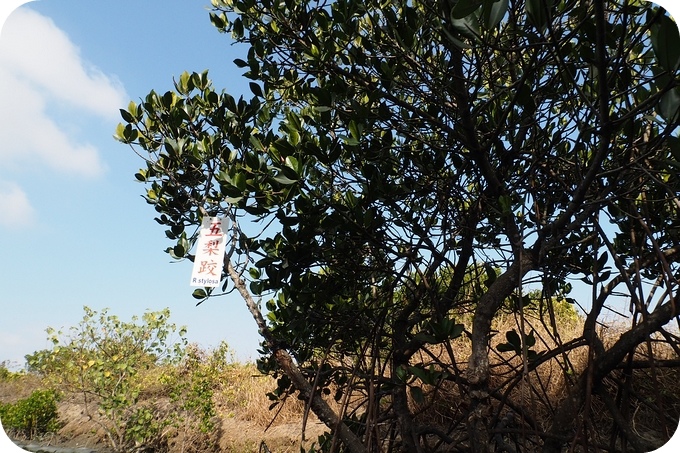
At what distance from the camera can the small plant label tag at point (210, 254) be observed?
76.5 inches

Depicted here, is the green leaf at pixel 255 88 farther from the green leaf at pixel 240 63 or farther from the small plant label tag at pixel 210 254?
the small plant label tag at pixel 210 254

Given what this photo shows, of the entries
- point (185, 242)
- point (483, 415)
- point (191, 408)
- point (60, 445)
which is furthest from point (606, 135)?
point (60, 445)

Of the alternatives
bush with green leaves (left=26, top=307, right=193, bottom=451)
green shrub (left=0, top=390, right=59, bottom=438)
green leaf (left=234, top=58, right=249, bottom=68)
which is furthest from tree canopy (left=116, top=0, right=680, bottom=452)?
green shrub (left=0, top=390, right=59, bottom=438)

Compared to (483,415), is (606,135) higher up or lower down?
higher up

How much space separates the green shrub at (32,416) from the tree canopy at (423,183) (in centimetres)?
555

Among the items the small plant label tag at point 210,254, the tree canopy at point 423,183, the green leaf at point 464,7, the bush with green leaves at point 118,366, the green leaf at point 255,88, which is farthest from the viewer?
the bush with green leaves at point 118,366

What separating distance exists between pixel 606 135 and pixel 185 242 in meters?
1.78

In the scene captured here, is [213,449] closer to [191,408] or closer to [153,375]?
[191,408]

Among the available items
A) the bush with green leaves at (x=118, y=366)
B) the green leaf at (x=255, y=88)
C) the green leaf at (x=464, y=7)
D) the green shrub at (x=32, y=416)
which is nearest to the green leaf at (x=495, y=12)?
the green leaf at (x=464, y=7)

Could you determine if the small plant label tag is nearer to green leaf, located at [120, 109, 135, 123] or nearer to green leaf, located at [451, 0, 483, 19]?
green leaf, located at [120, 109, 135, 123]

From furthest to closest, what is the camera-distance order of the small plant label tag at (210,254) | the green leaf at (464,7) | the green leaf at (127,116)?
the green leaf at (127,116), the small plant label tag at (210,254), the green leaf at (464,7)

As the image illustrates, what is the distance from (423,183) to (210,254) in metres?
1.00

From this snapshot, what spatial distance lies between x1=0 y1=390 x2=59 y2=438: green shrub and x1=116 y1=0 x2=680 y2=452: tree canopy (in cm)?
555

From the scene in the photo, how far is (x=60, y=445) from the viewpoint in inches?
245
